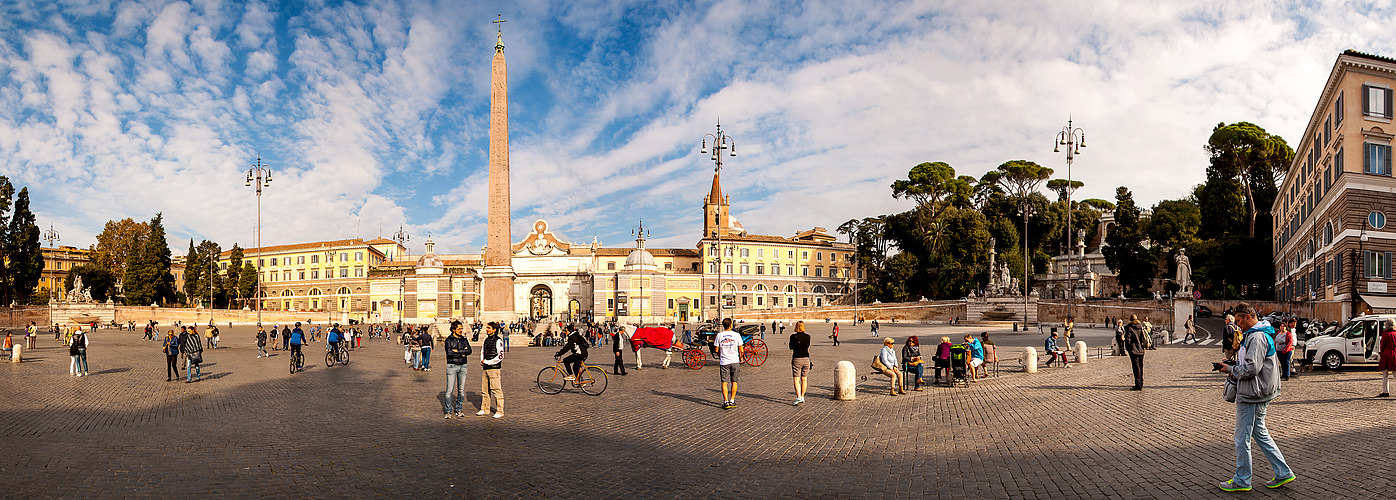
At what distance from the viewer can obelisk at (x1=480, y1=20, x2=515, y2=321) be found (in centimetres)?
3319

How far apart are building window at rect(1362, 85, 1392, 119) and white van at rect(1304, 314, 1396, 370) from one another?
648 inches

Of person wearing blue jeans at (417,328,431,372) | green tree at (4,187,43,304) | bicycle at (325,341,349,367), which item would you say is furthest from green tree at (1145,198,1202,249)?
green tree at (4,187,43,304)

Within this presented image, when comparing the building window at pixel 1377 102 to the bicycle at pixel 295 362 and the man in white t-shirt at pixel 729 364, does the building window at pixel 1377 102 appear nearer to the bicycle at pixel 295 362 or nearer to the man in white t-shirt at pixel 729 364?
the man in white t-shirt at pixel 729 364

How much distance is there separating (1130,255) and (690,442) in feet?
186

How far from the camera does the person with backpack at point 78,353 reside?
16.8 meters

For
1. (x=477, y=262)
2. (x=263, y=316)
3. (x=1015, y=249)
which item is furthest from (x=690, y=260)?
(x=263, y=316)

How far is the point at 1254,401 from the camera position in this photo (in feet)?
19.4

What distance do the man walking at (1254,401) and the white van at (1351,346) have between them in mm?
11678

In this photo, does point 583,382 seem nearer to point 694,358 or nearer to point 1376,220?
point 694,358

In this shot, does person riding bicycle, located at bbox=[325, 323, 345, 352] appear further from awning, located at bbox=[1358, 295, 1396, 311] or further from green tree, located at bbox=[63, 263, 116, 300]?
green tree, located at bbox=[63, 263, 116, 300]

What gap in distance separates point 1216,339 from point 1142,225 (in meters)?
41.6

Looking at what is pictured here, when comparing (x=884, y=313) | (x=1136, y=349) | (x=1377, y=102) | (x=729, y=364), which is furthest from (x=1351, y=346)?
(x=884, y=313)

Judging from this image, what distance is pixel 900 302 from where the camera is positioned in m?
66.9

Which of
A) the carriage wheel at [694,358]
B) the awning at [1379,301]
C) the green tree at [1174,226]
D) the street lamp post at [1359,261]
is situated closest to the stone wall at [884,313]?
the green tree at [1174,226]
